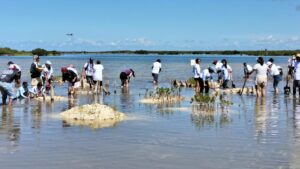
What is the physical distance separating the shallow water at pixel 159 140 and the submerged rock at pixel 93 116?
425mm

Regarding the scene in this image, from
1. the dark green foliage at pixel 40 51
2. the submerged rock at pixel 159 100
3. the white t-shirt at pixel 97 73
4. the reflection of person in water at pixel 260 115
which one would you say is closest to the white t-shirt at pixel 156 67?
the white t-shirt at pixel 97 73

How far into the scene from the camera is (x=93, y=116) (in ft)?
47.8

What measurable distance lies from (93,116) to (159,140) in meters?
3.52

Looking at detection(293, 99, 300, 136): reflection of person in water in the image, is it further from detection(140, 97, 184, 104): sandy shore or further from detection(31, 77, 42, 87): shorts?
detection(31, 77, 42, 87): shorts

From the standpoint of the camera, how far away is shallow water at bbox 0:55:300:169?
937 centimetres

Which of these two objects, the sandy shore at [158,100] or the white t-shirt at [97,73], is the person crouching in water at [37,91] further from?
the sandy shore at [158,100]

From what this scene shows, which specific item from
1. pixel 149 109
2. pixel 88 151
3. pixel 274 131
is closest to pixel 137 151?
pixel 88 151

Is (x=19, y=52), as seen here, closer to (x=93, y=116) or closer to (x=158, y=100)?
(x=158, y=100)

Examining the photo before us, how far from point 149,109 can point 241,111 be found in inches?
118

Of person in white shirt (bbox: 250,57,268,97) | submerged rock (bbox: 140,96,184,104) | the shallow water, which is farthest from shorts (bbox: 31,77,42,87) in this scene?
person in white shirt (bbox: 250,57,268,97)

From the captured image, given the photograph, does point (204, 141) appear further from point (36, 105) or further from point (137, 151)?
point (36, 105)

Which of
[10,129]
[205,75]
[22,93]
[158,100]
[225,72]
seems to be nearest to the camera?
[10,129]

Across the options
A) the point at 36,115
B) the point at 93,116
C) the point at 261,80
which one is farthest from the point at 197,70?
the point at 93,116

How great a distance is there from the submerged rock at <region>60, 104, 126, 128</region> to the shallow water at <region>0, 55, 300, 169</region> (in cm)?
43
